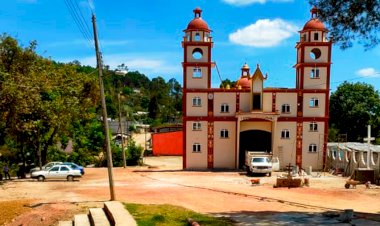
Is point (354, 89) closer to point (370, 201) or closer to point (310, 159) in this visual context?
point (310, 159)

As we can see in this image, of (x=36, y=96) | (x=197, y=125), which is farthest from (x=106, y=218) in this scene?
(x=197, y=125)

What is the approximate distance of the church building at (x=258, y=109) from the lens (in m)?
46.0

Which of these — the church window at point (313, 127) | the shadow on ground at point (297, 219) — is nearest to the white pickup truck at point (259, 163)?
the church window at point (313, 127)

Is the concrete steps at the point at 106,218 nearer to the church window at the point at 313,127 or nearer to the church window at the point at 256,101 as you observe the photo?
the church window at the point at 256,101

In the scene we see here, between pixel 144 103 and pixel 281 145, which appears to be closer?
pixel 281 145

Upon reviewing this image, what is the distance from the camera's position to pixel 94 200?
75.8 ft

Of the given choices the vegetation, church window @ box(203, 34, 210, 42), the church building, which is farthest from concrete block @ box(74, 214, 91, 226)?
church window @ box(203, 34, 210, 42)

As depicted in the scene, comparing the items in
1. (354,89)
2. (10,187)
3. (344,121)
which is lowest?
(10,187)

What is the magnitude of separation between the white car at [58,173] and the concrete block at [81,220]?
18406 mm

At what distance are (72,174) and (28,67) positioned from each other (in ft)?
27.7

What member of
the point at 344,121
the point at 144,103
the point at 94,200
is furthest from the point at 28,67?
the point at 144,103

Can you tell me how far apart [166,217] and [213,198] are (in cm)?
952

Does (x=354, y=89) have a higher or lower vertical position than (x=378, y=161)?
higher

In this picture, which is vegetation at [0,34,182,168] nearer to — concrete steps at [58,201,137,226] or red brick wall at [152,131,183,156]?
concrete steps at [58,201,137,226]
